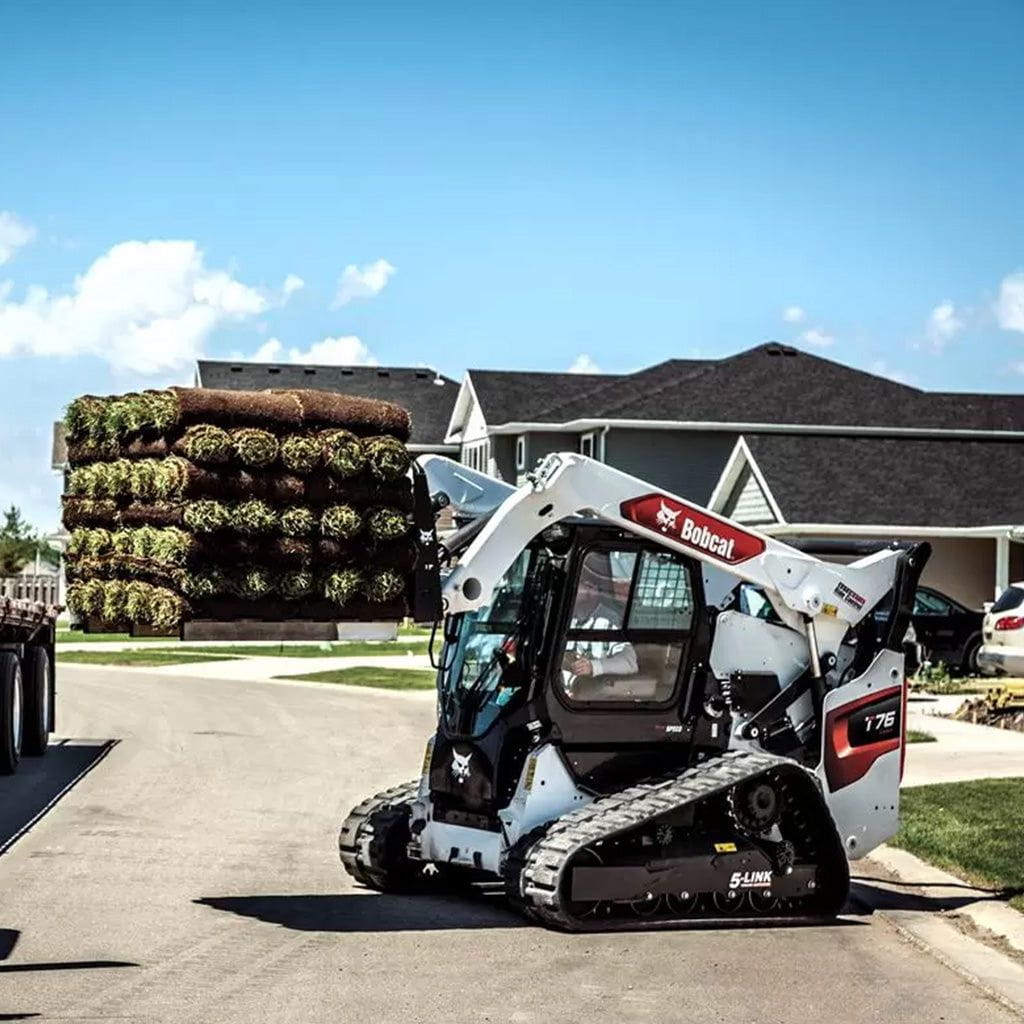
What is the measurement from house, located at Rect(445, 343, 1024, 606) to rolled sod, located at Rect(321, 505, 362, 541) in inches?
888

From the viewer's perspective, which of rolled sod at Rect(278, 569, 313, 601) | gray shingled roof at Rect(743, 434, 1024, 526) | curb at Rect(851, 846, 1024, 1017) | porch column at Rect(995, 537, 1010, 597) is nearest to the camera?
curb at Rect(851, 846, 1024, 1017)

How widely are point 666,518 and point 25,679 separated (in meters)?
10.7

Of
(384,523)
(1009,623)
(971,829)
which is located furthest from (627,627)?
(1009,623)

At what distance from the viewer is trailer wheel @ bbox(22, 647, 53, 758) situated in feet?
66.3

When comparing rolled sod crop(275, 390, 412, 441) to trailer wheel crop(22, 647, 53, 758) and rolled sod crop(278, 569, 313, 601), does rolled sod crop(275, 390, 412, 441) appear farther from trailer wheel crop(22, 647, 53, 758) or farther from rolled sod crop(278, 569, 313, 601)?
trailer wheel crop(22, 647, 53, 758)

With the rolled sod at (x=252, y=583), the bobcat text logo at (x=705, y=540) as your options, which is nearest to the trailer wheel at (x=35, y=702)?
the rolled sod at (x=252, y=583)

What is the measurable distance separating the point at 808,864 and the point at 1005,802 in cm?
542

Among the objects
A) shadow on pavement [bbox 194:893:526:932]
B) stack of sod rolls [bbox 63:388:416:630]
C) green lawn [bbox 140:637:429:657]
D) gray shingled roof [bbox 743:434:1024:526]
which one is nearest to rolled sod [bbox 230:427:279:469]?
stack of sod rolls [bbox 63:388:416:630]

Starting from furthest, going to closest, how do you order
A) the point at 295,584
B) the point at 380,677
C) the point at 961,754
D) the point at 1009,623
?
1. the point at 380,677
2. the point at 1009,623
3. the point at 961,754
4. the point at 295,584

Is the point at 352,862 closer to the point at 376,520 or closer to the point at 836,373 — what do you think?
the point at 376,520

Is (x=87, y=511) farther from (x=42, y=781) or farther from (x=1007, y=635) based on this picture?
(x=1007, y=635)

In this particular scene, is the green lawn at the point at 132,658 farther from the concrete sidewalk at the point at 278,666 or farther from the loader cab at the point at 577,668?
the loader cab at the point at 577,668

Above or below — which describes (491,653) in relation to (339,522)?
below

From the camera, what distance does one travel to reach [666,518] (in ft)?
37.1
